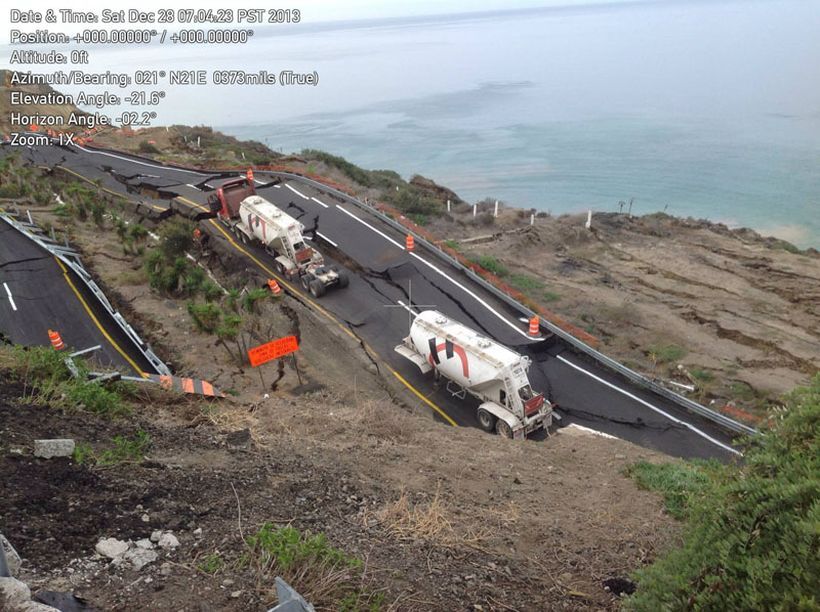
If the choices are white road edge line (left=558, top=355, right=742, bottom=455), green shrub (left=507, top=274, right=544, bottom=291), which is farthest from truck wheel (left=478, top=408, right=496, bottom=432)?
green shrub (left=507, top=274, right=544, bottom=291)

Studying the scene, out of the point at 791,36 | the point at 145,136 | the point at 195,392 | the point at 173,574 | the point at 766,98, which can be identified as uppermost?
the point at 791,36

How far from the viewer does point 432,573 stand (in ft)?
21.5

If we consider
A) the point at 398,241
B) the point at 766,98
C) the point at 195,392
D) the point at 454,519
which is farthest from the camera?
the point at 766,98

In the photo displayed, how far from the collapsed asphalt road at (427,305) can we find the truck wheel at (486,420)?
46 cm

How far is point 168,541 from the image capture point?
6242 mm

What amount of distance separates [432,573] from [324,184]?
30.1 m

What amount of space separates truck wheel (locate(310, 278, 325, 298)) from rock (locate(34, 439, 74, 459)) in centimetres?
1509

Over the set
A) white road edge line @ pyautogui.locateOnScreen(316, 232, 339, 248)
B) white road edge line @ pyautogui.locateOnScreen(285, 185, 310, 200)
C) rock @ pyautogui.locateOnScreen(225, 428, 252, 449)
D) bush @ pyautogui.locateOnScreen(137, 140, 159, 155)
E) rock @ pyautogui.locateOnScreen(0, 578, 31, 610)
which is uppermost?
bush @ pyautogui.locateOnScreen(137, 140, 159, 155)

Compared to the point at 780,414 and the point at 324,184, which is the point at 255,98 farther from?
the point at 780,414

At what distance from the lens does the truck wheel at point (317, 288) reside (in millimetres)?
22703

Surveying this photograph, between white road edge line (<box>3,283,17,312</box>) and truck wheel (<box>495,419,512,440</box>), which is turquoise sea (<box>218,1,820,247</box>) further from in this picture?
white road edge line (<box>3,283,17,312</box>)

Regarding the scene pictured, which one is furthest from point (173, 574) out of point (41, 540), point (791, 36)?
point (791, 36)

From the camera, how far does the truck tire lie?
22.7 metres

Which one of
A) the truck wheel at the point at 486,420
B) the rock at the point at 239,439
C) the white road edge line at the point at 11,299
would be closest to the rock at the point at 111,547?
the rock at the point at 239,439
